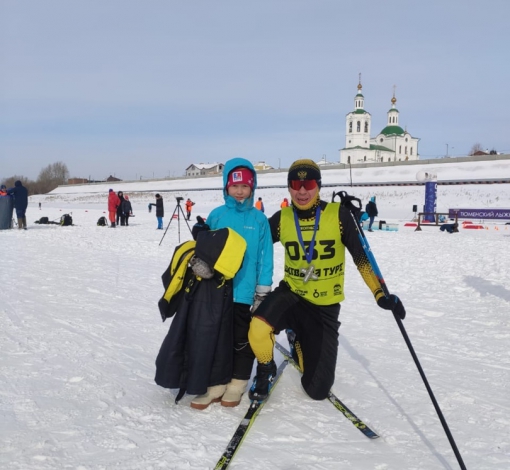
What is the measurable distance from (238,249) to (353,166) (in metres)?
59.1

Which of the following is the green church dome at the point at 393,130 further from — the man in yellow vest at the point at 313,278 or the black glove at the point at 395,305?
the black glove at the point at 395,305

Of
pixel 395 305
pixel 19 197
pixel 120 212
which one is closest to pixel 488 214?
pixel 120 212

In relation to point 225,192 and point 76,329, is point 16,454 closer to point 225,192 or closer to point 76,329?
point 225,192

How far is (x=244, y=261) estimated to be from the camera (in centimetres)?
333

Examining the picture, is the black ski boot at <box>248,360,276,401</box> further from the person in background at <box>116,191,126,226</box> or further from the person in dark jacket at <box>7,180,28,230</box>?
the person in background at <box>116,191,126,226</box>

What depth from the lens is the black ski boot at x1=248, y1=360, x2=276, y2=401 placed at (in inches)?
131

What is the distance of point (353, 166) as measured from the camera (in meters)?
59.9

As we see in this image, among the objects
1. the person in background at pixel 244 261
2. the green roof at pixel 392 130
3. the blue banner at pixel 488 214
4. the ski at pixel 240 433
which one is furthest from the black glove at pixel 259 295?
the green roof at pixel 392 130

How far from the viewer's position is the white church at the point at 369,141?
3967 inches

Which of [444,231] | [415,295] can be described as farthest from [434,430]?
[444,231]

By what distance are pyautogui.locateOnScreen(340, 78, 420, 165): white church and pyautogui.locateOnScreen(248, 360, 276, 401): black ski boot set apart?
9763 centimetres

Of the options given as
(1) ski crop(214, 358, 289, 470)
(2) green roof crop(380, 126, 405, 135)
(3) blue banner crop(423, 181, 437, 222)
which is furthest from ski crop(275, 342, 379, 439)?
(2) green roof crop(380, 126, 405, 135)

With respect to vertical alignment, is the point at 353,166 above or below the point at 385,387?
above

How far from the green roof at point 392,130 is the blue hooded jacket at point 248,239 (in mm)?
110308
